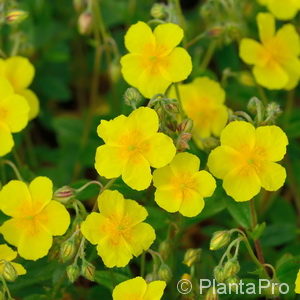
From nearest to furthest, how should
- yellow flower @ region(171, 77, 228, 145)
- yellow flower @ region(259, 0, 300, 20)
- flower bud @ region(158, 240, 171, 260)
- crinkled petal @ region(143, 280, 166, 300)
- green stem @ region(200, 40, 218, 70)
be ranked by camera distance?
crinkled petal @ region(143, 280, 166, 300)
flower bud @ region(158, 240, 171, 260)
yellow flower @ region(171, 77, 228, 145)
yellow flower @ region(259, 0, 300, 20)
green stem @ region(200, 40, 218, 70)

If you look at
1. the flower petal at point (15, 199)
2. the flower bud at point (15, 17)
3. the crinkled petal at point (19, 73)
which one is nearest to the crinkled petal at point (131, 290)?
the flower petal at point (15, 199)

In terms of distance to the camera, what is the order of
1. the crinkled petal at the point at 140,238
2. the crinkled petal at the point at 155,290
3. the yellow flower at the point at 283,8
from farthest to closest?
1. the yellow flower at the point at 283,8
2. the crinkled petal at the point at 140,238
3. the crinkled petal at the point at 155,290

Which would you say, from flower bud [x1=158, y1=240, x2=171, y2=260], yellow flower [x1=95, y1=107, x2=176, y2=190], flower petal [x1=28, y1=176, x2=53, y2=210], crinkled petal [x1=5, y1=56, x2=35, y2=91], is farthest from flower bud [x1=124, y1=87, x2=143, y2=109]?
crinkled petal [x1=5, y1=56, x2=35, y2=91]

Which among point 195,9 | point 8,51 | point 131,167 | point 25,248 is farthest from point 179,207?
point 195,9

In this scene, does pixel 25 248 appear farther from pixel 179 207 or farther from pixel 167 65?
pixel 167 65

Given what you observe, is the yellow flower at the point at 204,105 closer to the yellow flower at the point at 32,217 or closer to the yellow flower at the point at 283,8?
the yellow flower at the point at 283,8

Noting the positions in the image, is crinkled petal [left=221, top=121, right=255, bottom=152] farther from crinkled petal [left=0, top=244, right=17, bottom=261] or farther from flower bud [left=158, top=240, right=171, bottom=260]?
crinkled petal [left=0, top=244, right=17, bottom=261]

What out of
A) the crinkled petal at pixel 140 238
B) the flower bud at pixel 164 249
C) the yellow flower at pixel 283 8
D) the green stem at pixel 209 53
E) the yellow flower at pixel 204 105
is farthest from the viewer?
the green stem at pixel 209 53
